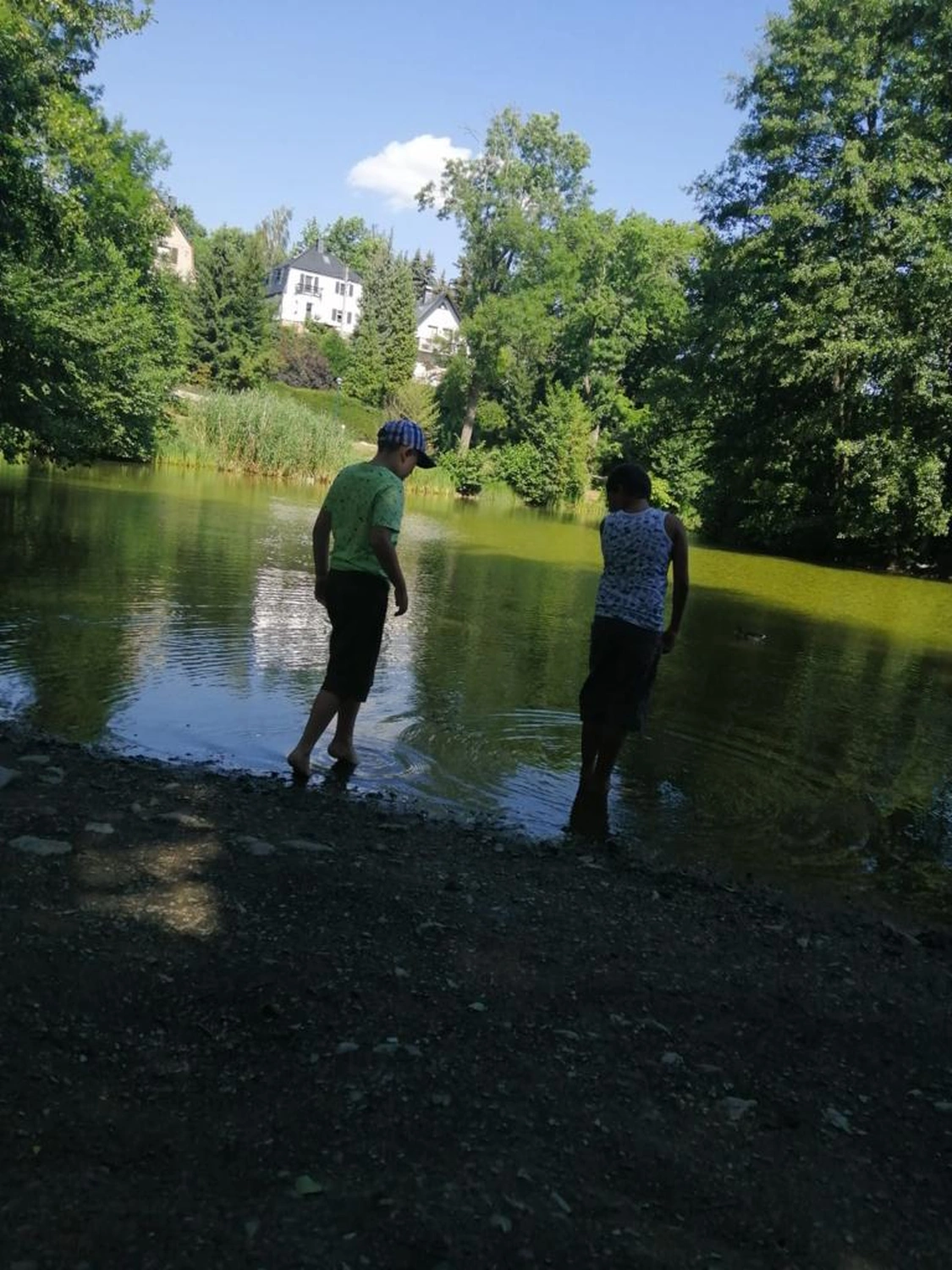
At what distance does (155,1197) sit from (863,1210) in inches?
62.4

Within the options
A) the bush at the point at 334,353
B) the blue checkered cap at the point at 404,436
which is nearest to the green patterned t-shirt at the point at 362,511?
the blue checkered cap at the point at 404,436

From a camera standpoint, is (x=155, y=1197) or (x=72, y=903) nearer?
(x=155, y=1197)

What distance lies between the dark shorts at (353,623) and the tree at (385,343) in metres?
66.6

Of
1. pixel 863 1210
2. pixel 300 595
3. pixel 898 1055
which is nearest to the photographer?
pixel 863 1210

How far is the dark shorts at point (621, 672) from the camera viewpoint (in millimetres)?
5734

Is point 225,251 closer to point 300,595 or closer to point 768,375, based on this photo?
point 768,375

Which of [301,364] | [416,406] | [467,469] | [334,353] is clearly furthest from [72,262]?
[334,353]

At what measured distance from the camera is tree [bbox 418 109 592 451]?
59.3 m

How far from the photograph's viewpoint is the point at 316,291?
105m

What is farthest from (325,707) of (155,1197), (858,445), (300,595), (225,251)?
(225,251)

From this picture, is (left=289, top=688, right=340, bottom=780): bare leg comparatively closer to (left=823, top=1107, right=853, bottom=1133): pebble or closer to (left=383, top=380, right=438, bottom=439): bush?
(left=823, top=1107, right=853, bottom=1133): pebble

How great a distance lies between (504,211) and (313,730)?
197 ft

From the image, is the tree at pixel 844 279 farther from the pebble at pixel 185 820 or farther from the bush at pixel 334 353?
the bush at pixel 334 353

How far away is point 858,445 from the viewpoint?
2902cm
